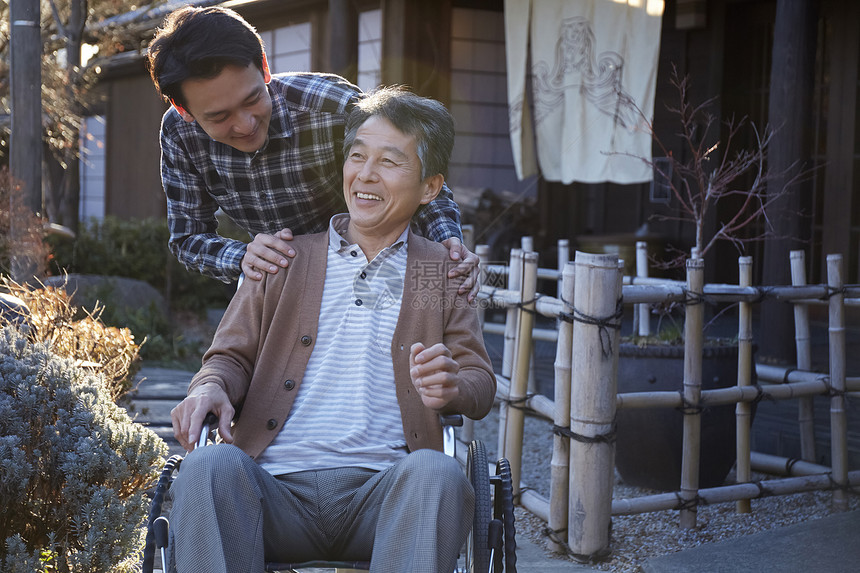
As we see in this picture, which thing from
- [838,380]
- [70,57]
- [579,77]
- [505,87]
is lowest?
[838,380]

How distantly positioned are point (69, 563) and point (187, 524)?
72cm

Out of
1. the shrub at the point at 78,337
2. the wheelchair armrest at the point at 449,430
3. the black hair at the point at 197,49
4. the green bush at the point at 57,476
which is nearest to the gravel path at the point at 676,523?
the wheelchair armrest at the point at 449,430

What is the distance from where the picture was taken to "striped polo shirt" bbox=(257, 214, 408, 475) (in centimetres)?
193

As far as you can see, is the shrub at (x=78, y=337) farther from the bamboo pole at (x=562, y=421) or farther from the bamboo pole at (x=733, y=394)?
the bamboo pole at (x=733, y=394)

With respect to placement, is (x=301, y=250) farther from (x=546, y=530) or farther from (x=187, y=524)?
(x=546, y=530)

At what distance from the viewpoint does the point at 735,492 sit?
10.8 feet

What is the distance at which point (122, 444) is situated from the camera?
233cm

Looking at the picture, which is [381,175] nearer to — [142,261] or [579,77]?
[579,77]

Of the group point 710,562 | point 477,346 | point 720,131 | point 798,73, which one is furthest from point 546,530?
point 720,131

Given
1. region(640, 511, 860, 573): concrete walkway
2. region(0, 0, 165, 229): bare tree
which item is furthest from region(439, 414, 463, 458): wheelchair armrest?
region(0, 0, 165, 229): bare tree

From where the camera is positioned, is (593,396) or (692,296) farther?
(692,296)

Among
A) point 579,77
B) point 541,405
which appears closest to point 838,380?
point 541,405

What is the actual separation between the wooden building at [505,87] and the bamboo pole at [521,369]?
3584mm

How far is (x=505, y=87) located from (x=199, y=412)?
20.8 ft
